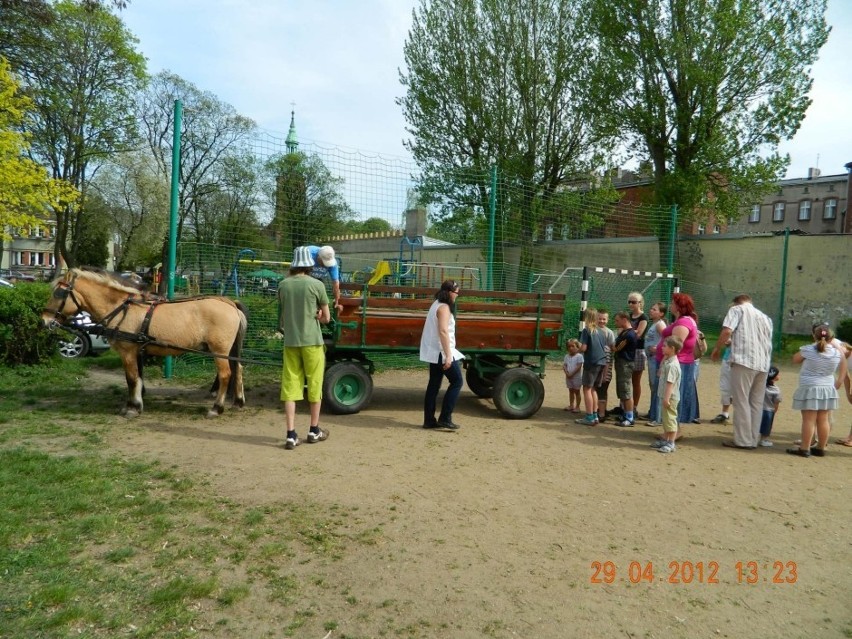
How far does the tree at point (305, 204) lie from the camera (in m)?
10.3

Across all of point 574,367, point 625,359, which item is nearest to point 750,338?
point 625,359

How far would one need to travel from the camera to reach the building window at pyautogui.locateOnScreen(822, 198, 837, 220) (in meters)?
51.1

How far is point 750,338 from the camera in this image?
22.3 feet

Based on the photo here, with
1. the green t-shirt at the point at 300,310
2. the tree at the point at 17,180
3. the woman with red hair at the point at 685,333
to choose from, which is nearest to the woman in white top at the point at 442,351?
the green t-shirt at the point at 300,310

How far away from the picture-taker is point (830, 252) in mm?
18859

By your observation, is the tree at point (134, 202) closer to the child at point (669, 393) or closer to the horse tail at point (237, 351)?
the horse tail at point (237, 351)

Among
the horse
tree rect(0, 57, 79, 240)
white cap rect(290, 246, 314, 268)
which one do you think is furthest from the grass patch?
tree rect(0, 57, 79, 240)

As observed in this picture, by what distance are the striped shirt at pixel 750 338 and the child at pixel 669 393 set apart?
1.97ft

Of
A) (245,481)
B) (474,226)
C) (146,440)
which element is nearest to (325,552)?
(245,481)

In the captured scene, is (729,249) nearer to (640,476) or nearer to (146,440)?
(640,476)

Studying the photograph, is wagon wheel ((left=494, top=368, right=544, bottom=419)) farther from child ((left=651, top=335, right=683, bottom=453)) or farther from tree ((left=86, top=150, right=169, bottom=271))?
tree ((left=86, top=150, right=169, bottom=271))

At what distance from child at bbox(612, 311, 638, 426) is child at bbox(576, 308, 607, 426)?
0.18 meters

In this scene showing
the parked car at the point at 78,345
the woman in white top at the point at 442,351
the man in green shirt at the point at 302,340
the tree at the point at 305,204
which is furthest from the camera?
the parked car at the point at 78,345

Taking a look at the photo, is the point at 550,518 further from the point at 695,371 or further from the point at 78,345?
the point at 78,345
